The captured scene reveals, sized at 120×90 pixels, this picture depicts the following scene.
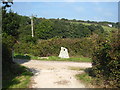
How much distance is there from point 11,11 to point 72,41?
884 centimetres

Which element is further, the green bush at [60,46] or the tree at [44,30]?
the tree at [44,30]

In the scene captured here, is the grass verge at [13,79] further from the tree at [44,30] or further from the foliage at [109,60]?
the tree at [44,30]

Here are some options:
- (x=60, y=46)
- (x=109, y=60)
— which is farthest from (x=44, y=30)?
(x=109, y=60)

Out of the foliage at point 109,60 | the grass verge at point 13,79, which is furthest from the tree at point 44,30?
the foliage at point 109,60

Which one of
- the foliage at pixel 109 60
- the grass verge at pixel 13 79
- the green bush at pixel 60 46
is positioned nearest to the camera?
the foliage at pixel 109 60

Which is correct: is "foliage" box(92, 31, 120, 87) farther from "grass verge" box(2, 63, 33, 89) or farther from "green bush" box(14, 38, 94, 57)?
"green bush" box(14, 38, 94, 57)

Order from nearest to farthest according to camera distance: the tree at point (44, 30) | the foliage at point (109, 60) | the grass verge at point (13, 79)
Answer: the foliage at point (109, 60) < the grass verge at point (13, 79) < the tree at point (44, 30)

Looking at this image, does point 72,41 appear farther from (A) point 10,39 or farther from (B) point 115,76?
(B) point 115,76

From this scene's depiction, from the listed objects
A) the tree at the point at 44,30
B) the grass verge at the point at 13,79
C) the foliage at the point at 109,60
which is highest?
the tree at the point at 44,30

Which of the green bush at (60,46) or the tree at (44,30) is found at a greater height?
the tree at (44,30)

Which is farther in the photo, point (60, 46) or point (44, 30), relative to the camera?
point (44, 30)

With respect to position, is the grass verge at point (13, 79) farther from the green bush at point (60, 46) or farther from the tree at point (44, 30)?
the tree at point (44, 30)

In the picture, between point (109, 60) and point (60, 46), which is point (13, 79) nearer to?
point (109, 60)

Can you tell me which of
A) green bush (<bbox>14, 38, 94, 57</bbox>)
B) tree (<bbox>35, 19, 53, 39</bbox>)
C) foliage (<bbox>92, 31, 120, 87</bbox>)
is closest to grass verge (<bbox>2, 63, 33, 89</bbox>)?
foliage (<bbox>92, 31, 120, 87</bbox>)
